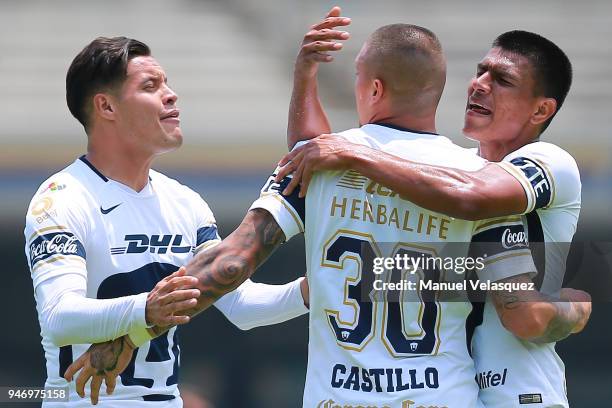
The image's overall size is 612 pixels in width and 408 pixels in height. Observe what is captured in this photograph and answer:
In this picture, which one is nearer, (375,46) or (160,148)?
(375,46)

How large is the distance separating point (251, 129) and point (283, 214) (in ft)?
23.9

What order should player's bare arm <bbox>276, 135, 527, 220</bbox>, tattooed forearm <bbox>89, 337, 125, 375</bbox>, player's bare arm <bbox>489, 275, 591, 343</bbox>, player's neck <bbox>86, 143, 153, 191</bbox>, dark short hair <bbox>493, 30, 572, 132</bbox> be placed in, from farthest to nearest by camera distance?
player's neck <bbox>86, 143, 153, 191</bbox>, dark short hair <bbox>493, 30, 572, 132</bbox>, tattooed forearm <bbox>89, 337, 125, 375</bbox>, player's bare arm <bbox>489, 275, 591, 343</bbox>, player's bare arm <bbox>276, 135, 527, 220</bbox>

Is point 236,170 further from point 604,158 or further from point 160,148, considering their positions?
point 160,148

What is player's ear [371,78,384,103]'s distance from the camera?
3.77 metres

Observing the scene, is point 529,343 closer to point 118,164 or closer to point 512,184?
point 512,184

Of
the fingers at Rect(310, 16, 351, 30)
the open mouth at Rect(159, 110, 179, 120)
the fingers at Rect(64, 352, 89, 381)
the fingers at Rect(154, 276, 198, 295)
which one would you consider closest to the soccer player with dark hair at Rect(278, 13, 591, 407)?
the fingers at Rect(310, 16, 351, 30)

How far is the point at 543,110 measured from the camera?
14.0 feet

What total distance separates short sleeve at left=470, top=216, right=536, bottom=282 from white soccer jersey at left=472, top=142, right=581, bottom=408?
4.3 inches

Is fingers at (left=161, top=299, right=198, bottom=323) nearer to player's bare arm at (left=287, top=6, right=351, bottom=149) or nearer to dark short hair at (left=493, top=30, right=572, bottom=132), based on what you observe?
player's bare arm at (left=287, top=6, right=351, bottom=149)

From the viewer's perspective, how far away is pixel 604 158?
33.0ft

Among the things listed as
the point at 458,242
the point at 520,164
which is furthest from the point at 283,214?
the point at 520,164

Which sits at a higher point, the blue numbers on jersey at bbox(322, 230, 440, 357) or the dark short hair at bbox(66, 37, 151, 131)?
the dark short hair at bbox(66, 37, 151, 131)

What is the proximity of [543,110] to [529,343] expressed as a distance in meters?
1.01

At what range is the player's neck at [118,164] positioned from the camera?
456 centimetres
